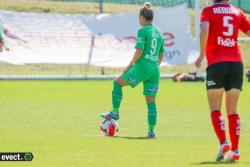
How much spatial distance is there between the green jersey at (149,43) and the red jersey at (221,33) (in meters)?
3.07

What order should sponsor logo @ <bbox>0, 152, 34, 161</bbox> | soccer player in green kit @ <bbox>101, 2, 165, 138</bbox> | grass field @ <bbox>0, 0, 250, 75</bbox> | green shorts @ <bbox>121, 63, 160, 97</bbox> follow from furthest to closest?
grass field @ <bbox>0, 0, 250, 75</bbox> → green shorts @ <bbox>121, 63, 160, 97</bbox> → soccer player in green kit @ <bbox>101, 2, 165, 138</bbox> → sponsor logo @ <bbox>0, 152, 34, 161</bbox>

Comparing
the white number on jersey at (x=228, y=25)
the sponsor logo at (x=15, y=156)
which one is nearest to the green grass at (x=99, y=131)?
the sponsor logo at (x=15, y=156)

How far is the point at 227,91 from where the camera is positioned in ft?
39.7

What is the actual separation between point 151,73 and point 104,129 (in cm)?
117

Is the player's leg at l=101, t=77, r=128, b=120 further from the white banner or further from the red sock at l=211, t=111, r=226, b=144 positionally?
the white banner

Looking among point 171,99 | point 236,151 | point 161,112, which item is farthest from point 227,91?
point 171,99

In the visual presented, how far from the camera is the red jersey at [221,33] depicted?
12.0 meters

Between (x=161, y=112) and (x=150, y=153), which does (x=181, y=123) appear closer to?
(x=161, y=112)

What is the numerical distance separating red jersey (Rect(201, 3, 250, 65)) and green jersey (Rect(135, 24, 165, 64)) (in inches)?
121

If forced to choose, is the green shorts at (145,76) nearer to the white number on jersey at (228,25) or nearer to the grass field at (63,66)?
the white number on jersey at (228,25)

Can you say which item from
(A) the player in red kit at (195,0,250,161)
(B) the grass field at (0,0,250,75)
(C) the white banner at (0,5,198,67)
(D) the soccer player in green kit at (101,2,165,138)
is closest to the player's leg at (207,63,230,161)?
(A) the player in red kit at (195,0,250,161)

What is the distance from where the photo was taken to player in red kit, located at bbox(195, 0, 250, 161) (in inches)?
469

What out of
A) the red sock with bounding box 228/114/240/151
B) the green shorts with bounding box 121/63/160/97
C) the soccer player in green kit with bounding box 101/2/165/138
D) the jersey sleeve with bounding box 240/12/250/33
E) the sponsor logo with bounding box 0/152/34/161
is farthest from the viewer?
the green shorts with bounding box 121/63/160/97

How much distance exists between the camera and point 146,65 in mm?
15273
